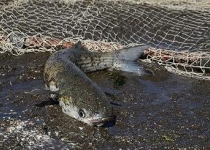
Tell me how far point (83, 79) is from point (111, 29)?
356cm

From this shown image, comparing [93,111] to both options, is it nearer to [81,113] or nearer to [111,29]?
[81,113]

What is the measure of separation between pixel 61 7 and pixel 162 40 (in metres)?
2.73

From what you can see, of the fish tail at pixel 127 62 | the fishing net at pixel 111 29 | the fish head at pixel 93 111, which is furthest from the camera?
the fishing net at pixel 111 29

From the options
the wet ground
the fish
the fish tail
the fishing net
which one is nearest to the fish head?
the fish

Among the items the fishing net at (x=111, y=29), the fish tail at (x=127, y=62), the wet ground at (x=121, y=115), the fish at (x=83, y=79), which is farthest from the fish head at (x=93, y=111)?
the fishing net at (x=111, y=29)

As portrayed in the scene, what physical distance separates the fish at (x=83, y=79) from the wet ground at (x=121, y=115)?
157 mm

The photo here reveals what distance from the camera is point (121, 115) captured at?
235 inches

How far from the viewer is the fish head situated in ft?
17.5

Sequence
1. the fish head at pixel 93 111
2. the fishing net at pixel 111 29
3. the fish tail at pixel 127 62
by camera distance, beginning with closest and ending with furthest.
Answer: the fish head at pixel 93 111 → the fish tail at pixel 127 62 → the fishing net at pixel 111 29

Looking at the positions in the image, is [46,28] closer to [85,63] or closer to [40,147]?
[85,63]

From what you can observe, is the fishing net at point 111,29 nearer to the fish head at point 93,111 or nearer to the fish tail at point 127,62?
the fish tail at point 127,62

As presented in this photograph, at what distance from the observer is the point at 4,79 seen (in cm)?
714

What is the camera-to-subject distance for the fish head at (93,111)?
535 centimetres

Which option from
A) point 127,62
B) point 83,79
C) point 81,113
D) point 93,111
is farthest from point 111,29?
point 93,111
